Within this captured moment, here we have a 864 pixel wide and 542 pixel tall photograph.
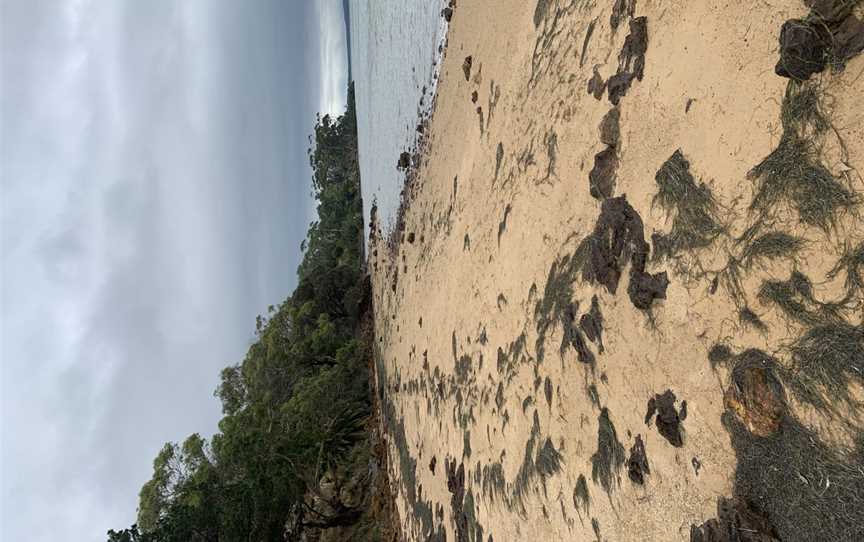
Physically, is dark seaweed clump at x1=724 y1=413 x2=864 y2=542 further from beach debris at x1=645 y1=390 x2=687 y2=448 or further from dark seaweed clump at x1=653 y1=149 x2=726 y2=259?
dark seaweed clump at x1=653 y1=149 x2=726 y2=259

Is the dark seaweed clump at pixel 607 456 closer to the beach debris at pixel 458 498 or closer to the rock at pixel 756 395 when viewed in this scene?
the rock at pixel 756 395

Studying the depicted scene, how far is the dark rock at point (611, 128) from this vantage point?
8.51ft

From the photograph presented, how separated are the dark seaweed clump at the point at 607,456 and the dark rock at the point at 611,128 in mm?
1224

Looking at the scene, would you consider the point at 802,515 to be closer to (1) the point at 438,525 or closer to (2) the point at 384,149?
(1) the point at 438,525


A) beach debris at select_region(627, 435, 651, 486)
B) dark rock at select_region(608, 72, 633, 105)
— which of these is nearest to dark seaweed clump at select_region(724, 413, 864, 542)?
beach debris at select_region(627, 435, 651, 486)

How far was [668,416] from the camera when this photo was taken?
205cm

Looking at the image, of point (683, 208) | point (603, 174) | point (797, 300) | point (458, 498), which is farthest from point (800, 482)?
point (458, 498)

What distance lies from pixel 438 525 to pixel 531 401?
101 inches

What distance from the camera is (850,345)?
4.73ft

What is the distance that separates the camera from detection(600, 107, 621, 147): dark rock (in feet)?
8.51

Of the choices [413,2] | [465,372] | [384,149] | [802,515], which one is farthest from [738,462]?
[384,149]

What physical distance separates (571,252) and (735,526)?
1.51m

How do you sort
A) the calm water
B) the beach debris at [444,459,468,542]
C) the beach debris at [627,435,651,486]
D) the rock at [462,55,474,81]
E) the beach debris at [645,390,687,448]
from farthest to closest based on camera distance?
the calm water
the rock at [462,55,474,81]
the beach debris at [444,459,468,542]
the beach debris at [627,435,651,486]
the beach debris at [645,390,687,448]

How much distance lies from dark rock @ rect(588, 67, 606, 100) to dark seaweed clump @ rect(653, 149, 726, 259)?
28.7 inches
